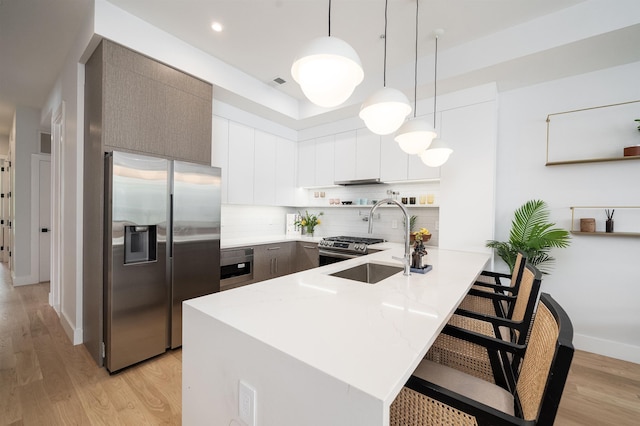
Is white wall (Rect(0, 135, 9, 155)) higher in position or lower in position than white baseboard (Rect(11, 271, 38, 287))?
higher

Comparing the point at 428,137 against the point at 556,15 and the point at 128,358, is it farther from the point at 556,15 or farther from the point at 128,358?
the point at 128,358

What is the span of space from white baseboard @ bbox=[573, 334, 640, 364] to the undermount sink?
2.22 m

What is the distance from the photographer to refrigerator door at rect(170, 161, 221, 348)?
8.00 ft

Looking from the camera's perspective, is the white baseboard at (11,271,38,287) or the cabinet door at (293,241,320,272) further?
the white baseboard at (11,271,38,287)

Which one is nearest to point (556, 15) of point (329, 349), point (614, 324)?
point (614, 324)

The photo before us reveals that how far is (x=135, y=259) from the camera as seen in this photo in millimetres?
2240

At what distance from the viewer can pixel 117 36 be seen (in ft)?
7.30

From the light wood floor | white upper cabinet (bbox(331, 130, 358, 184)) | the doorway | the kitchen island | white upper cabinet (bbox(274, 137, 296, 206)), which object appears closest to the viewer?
the kitchen island

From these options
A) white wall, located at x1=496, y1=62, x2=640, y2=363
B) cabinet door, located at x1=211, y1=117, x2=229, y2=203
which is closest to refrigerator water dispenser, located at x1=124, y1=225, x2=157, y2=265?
cabinet door, located at x1=211, y1=117, x2=229, y2=203

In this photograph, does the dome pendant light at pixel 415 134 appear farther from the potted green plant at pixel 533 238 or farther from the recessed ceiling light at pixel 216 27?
the recessed ceiling light at pixel 216 27

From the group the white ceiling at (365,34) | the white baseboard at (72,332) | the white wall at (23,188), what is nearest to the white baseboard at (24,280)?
the white wall at (23,188)

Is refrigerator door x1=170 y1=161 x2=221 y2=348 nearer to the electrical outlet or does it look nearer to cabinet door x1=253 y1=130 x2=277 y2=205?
cabinet door x1=253 y1=130 x2=277 y2=205

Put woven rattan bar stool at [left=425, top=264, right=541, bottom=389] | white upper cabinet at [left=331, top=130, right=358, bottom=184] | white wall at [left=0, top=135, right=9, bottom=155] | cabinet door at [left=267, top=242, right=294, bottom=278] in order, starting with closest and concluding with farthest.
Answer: woven rattan bar stool at [left=425, top=264, right=541, bottom=389] → cabinet door at [left=267, top=242, right=294, bottom=278] → white upper cabinet at [left=331, top=130, right=358, bottom=184] → white wall at [left=0, top=135, right=9, bottom=155]

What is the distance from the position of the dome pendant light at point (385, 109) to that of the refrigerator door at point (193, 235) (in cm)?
179
